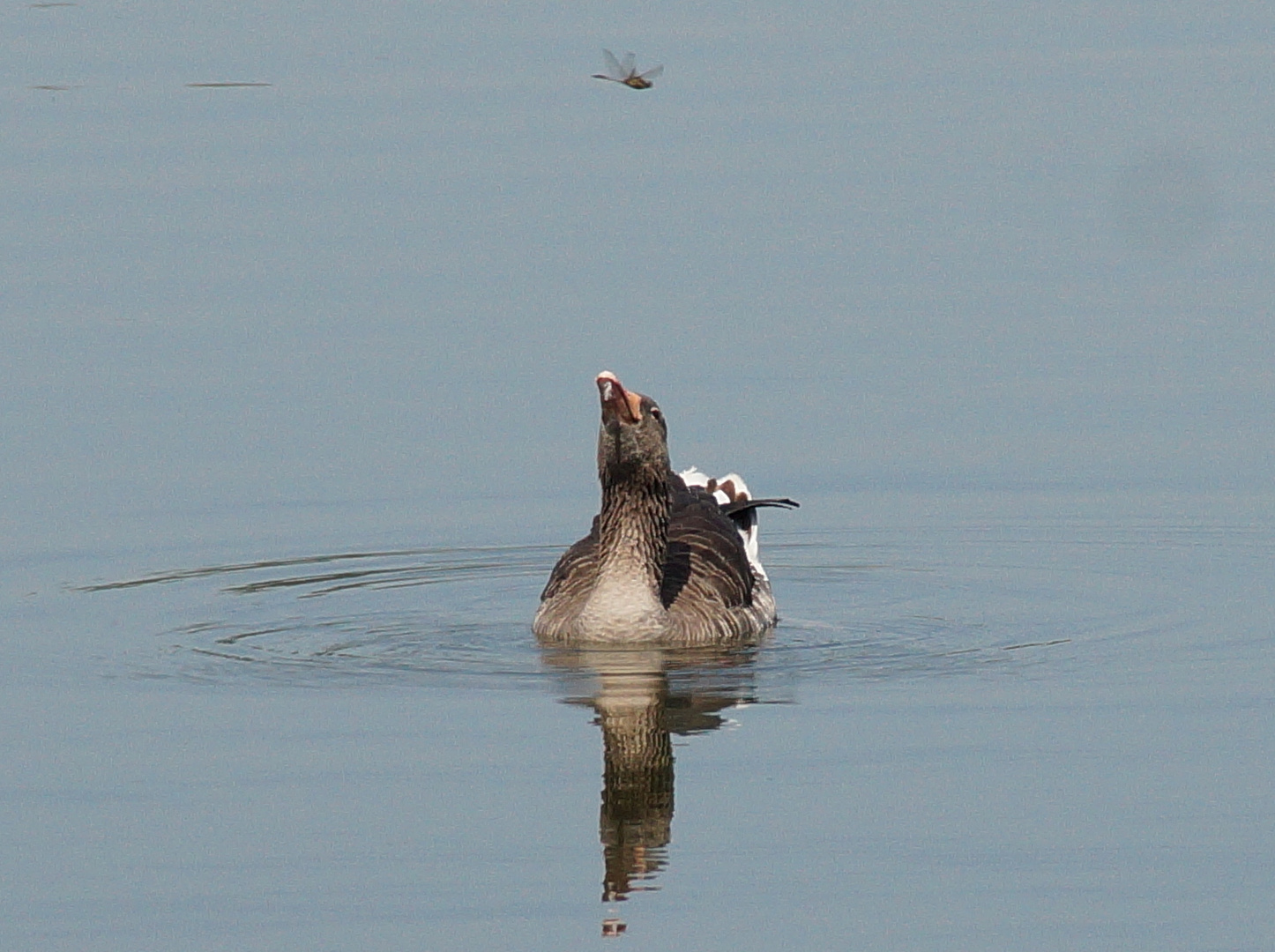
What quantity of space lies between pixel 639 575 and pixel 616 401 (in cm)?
112

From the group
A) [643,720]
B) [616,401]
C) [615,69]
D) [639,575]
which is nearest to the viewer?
[643,720]

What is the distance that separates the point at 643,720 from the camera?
1439cm

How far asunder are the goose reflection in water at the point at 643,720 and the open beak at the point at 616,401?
1360mm

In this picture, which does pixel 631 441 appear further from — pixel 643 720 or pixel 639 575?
pixel 643 720

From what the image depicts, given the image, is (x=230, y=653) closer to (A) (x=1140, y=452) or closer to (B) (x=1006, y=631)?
(B) (x=1006, y=631)

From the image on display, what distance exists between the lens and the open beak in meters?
16.0

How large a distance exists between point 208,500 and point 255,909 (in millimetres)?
8467

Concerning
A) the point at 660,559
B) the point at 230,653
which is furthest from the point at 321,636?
the point at 660,559

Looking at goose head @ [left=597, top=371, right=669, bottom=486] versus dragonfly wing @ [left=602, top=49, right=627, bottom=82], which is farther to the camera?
dragonfly wing @ [left=602, top=49, right=627, bottom=82]

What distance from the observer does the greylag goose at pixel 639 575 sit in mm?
16438

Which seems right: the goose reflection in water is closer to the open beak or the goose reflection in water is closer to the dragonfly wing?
the open beak

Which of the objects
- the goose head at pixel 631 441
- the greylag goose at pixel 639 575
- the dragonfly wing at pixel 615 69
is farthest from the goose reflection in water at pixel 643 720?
the dragonfly wing at pixel 615 69

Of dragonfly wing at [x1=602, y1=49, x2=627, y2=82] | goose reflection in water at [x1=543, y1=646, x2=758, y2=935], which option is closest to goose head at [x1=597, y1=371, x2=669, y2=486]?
goose reflection in water at [x1=543, y1=646, x2=758, y2=935]

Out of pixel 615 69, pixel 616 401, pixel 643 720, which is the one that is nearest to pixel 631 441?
pixel 616 401
